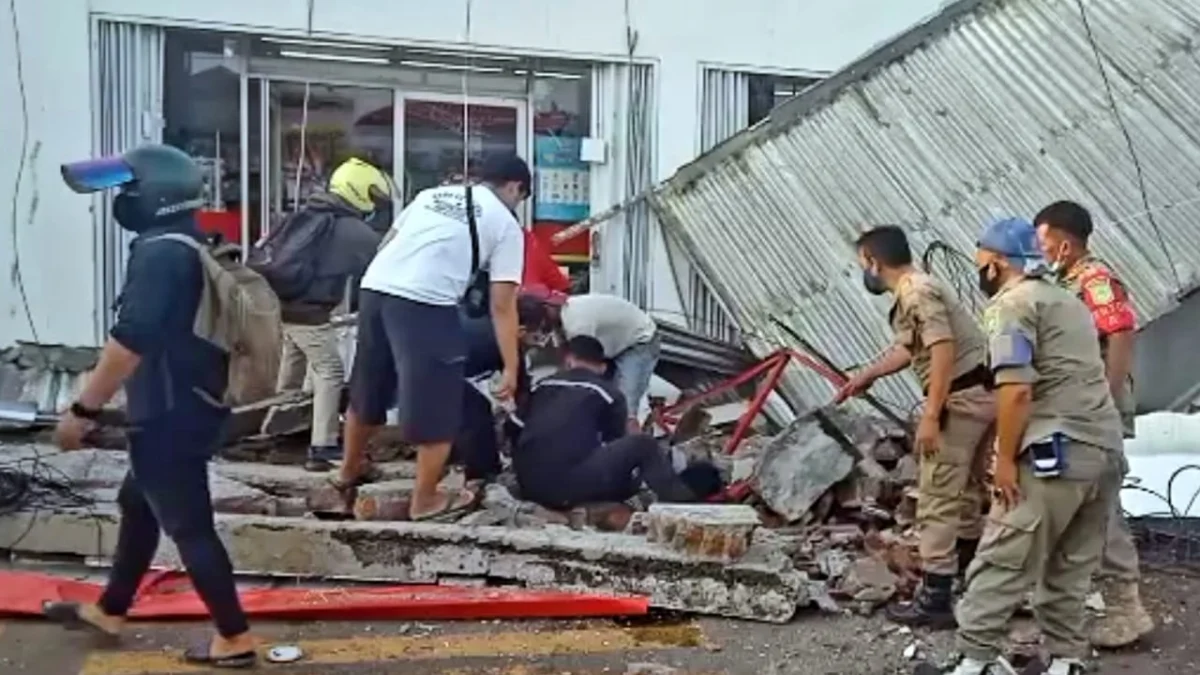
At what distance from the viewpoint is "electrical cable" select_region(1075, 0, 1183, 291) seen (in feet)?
26.4

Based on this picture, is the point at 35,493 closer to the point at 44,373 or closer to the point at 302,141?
the point at 44,373

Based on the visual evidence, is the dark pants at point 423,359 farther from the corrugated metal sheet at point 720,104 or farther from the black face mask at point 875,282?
the corrugated metal sheet at point 720,104

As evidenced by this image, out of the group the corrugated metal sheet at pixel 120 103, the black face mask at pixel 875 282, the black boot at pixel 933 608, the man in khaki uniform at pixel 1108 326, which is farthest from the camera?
the corrugated metal sheet at pixel 120 103

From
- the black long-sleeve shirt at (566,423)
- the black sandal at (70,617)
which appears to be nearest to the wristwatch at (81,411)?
the black sandal at (70,617)

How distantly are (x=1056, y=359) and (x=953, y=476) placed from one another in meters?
0.97

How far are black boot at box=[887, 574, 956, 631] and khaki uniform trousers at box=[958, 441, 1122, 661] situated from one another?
0.67 metres

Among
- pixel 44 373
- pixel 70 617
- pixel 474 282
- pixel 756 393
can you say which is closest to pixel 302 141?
pixel 44 373

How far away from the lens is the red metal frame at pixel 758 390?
26.1 ft

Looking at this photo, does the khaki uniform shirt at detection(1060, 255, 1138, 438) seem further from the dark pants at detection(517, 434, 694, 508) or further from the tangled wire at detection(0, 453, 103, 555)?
the tangled wire at detection(0, 453, 103, 555)

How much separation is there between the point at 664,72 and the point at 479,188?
13.7 ft

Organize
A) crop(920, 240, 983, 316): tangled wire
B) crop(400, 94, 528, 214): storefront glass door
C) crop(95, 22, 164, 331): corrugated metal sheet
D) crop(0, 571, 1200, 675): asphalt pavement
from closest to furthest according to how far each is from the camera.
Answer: crop(0, 571, 1200, 675): asphalt pavement < crop(920, 240, 983, 316): tangled wire < crop(95, 22, 164, 331): corrugated metal sheet < crop(400, 94, 528, 214): storefront glass door

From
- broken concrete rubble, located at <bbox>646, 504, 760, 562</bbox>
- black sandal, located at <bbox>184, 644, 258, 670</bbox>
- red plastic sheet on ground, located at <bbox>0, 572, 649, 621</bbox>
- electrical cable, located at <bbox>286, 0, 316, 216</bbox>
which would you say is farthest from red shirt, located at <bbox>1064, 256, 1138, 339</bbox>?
electrical cable, located at <bbox>286, 0, 316, 216</bbox>

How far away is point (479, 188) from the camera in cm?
630

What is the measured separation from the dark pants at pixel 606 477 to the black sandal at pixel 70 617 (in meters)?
2.04
